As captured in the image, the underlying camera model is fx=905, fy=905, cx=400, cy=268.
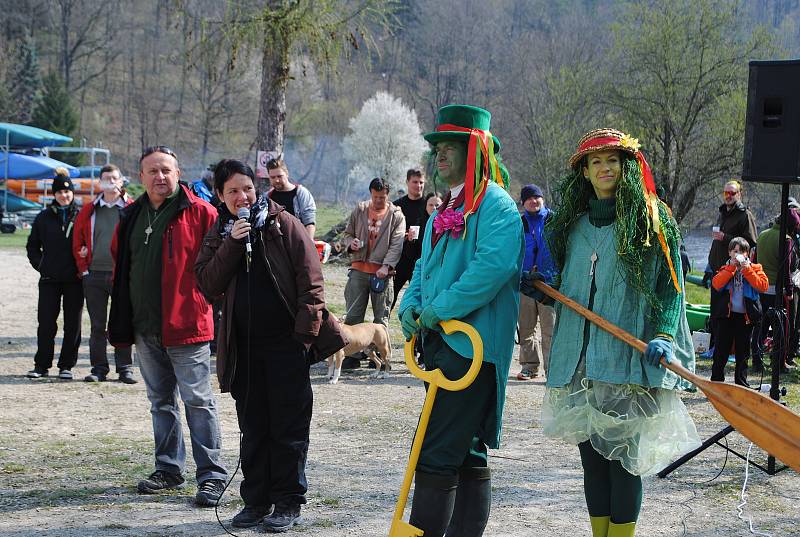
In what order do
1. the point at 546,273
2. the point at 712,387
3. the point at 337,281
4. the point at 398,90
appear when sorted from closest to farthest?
the point at 712,387 < the point at 546,273 < the point at 337,281 < the point at 398,90

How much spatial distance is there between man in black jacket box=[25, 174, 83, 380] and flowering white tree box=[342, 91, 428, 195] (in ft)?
179

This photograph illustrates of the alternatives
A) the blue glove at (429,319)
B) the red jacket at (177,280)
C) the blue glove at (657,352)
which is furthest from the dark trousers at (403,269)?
the blue glove at (657,352)

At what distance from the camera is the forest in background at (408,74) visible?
45.0 feet

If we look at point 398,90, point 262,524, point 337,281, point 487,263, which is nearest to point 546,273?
point 487,263

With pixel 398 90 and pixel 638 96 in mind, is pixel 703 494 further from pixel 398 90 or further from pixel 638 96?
pixel 398 90

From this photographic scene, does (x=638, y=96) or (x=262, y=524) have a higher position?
(x=638, y=96)

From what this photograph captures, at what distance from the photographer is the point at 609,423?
3609 mm

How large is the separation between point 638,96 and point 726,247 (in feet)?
57.6

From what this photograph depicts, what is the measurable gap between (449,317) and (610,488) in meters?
0.99

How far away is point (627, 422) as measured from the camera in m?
3.61

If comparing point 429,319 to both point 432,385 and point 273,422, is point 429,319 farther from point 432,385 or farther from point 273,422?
point 273,422

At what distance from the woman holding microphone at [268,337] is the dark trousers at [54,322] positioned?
182 inches

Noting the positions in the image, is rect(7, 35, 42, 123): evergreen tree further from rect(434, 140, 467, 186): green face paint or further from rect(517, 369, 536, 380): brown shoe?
rect(434, 140, 467, 186): green face paint

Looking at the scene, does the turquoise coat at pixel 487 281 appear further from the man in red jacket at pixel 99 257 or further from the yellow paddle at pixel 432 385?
the man in red jacket at pixel 99 257
